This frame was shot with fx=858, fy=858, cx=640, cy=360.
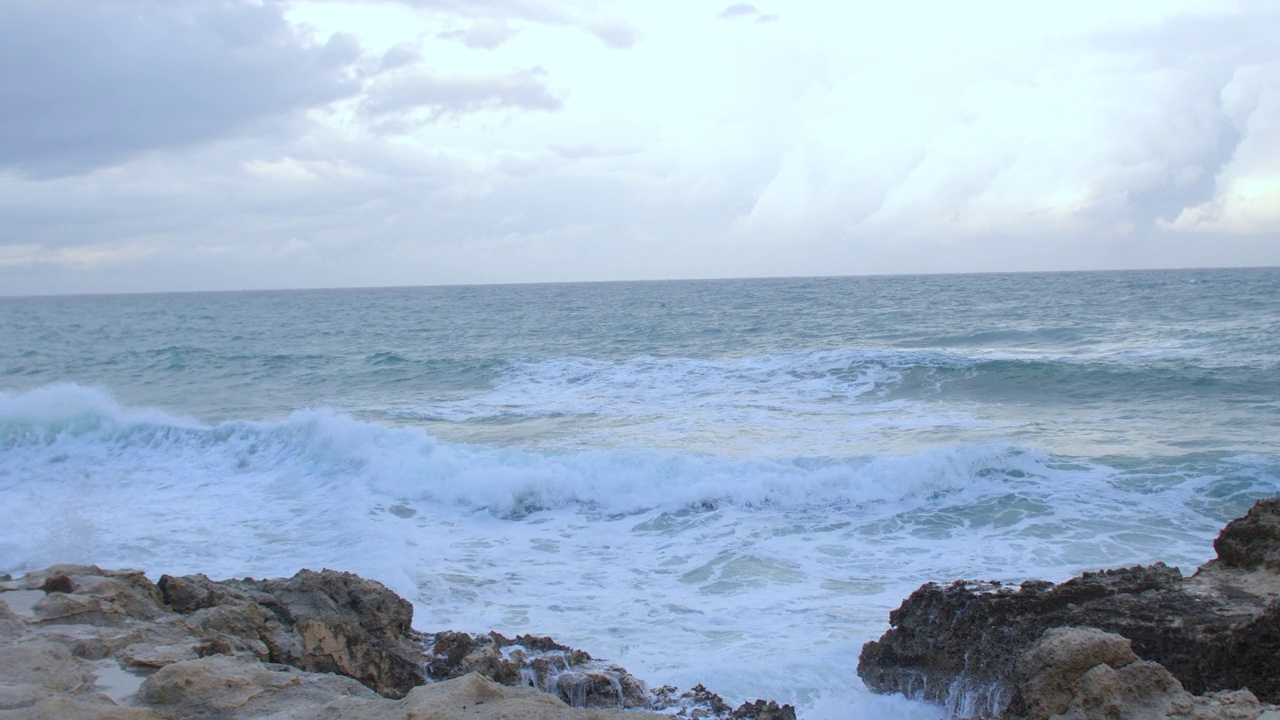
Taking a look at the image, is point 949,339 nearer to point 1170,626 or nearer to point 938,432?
point 938,432

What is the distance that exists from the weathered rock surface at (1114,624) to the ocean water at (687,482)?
0.30 m

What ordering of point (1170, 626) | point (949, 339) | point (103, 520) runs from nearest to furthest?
point (1170, 626)
point (103, 520)
point (949, 339)

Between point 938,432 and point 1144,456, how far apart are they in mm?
3092

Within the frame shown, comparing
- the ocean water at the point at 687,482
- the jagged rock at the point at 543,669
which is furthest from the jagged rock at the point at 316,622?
the ocean water at the point at 687,482

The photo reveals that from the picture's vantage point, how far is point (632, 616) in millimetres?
7449

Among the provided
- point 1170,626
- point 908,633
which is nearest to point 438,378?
point 908,633

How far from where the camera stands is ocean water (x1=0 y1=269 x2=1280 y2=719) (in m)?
7.72

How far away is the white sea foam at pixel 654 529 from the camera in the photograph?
7156 mm

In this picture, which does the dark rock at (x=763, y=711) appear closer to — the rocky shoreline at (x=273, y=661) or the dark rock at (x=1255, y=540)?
the rocky shoreline at (x=273, y=661)

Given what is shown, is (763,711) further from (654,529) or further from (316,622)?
(654,529)

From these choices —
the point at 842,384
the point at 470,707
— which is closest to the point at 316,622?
the point at 470,707

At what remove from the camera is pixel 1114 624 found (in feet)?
15.4

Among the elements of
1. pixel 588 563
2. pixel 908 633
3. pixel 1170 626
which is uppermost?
pixel 1170 626

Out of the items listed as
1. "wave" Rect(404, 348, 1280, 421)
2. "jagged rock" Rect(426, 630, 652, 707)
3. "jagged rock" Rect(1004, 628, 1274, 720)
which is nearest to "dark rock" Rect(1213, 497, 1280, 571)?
"jagged rock" Rect(1004, 628, 1274, 720)
